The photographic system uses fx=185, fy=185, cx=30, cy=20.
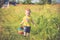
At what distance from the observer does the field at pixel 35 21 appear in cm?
179

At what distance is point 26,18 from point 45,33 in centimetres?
24

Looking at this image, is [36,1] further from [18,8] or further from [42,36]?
[42,36]

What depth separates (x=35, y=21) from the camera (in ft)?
5.92

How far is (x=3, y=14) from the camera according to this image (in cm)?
180

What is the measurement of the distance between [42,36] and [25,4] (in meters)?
0.36

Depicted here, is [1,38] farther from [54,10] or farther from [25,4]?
[54,10]

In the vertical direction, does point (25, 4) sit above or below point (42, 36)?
above

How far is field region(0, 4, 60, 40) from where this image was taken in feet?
5.87

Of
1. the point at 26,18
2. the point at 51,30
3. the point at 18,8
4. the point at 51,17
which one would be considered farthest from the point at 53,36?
the point at 18,8

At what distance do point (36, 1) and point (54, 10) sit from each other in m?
0.20

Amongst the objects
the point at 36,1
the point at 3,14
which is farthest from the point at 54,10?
the point at 3,14

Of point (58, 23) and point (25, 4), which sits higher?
point (25, 4)

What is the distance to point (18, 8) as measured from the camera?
1819 mm

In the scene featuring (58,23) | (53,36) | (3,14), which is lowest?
(53,36)
